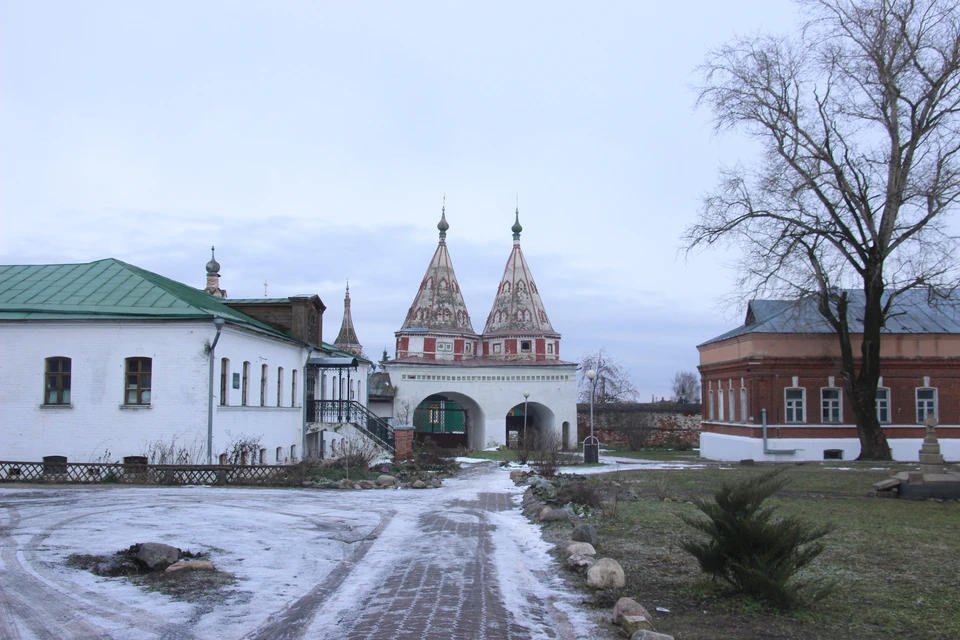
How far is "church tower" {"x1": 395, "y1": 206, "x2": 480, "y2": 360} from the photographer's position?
45.2 metres

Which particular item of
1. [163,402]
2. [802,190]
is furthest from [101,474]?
[802,190]

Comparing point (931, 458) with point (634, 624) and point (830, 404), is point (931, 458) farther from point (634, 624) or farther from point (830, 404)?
point (830, 404)

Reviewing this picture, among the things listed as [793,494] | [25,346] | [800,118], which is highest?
[800,118]

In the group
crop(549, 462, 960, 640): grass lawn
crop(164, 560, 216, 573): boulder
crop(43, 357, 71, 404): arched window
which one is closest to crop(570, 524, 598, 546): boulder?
crop(549, 462, 960, 640): grass lawn

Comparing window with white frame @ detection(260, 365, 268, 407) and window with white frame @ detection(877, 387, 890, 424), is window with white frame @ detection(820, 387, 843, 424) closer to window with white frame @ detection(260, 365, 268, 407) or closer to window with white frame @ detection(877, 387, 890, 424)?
window with white frame @ detection(877, 387, 890, 424)

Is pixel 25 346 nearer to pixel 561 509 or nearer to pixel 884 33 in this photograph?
pixel 561 509

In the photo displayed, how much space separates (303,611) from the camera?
6832mm

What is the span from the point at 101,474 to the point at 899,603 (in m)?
16.3

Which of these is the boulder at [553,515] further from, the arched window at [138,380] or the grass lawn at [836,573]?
the arched window at [138,380]

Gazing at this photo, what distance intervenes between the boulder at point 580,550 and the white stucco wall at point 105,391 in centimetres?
1364

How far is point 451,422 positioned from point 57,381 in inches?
1133

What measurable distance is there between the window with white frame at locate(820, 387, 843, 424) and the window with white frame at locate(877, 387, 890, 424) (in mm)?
1799

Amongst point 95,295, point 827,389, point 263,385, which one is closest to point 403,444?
point 263,385

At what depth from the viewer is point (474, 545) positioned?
10.3 m
